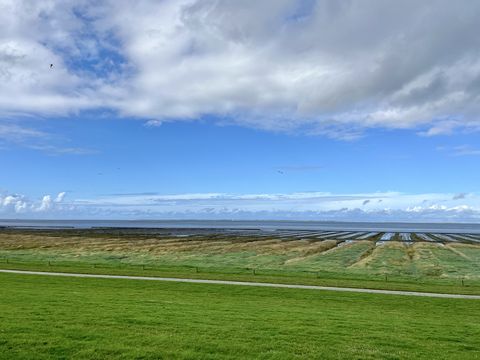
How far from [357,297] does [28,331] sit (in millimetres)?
16474

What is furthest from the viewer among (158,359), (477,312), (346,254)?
(346,254)

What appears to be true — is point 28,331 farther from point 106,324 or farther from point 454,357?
point 454,357

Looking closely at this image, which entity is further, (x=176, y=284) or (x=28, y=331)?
(x=176, y=284)

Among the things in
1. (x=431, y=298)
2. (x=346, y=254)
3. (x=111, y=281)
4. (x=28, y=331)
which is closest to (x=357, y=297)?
(x=431, y=298)

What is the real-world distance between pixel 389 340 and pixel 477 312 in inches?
398

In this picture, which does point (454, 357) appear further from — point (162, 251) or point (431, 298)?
point (162, 251)

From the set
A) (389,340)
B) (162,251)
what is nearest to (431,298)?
(389,340)

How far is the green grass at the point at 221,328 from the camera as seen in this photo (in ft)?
33.4

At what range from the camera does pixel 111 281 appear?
86.5 ft

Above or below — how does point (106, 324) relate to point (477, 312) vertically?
above

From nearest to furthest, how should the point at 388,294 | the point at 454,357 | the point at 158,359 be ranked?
the point at 158,359 < the point at 454,357 < the point at 388,294

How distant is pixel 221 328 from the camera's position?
491 inches

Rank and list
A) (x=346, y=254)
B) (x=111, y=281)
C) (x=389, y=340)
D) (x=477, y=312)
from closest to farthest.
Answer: (x=389, y=340) → (x=477, y=312) → (x=111, y=281) → (x=346, y=254)

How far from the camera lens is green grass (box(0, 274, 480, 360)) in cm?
1018
